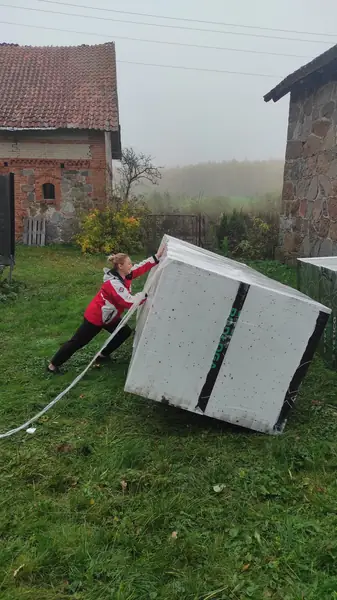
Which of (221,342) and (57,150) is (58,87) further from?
(221,342)

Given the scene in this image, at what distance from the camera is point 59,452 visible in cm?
352

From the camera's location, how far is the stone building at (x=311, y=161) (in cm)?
819

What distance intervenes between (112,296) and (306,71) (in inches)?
237

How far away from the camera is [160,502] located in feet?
9.43

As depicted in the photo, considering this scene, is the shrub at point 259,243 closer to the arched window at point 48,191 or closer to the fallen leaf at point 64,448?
the arched window at point 48,191

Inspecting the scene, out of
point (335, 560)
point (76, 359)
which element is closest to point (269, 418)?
point (335, 560)

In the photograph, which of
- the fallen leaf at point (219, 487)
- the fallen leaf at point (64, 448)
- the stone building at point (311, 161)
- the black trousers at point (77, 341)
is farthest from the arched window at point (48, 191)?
the fallen leaf at point (219, 487)

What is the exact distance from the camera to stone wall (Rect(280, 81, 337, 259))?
8.27 m

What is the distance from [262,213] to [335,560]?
46.7ft

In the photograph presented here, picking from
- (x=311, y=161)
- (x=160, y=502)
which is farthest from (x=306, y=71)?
(x=160, y=502)

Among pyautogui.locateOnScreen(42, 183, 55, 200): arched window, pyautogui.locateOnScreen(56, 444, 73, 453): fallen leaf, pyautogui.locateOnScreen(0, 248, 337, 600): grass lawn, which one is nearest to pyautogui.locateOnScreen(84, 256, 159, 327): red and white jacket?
pyautogui.locateOnScreen(0, 248, 337, 600): grass lawn

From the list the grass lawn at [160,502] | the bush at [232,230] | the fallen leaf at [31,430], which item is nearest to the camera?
the grass lawn at [160,502]

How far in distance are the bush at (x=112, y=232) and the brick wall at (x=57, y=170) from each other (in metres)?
1.57

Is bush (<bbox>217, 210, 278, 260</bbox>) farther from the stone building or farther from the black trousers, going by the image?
the black trousers
